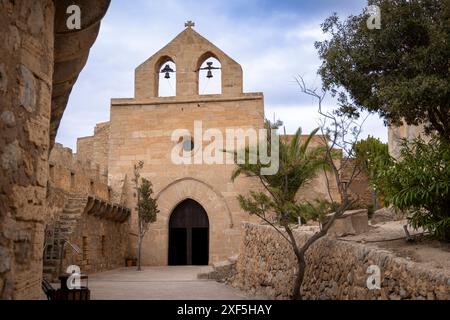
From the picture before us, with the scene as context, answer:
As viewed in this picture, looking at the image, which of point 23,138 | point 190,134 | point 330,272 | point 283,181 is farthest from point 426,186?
point 190,134

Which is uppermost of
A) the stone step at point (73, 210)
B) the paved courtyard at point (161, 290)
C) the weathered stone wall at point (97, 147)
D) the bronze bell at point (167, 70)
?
the bronze bell at point (167, 70)

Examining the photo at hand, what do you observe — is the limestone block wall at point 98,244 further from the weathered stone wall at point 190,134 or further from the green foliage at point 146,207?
the green foliage at point 146,207

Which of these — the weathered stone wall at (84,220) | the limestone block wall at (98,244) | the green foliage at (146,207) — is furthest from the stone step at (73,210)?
the green foliage at (146,207)

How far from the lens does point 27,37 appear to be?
132 inches

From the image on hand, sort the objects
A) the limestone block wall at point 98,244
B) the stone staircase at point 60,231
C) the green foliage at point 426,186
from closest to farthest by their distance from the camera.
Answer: the green foliage at point 426,186 < the stone staircase at point 60,231 < the limestone block wall at point 98,244

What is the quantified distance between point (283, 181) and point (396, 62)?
5700 millimetres

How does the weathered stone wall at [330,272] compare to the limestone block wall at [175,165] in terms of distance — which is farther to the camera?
the limestone block wall at [175,165]

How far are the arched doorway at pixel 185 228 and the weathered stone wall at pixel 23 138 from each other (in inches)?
707

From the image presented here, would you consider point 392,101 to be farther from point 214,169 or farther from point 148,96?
point 148,96

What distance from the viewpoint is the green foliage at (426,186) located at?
7.63 m

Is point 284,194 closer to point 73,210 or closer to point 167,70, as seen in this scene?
point 73,210

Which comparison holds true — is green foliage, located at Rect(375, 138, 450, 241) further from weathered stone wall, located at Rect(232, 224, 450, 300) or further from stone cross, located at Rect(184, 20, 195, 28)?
stone cross, located at Rect(184, 20, 195, 28)

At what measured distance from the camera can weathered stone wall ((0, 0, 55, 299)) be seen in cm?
305

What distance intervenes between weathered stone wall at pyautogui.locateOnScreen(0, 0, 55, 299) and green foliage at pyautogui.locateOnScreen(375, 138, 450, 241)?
19.2ft
